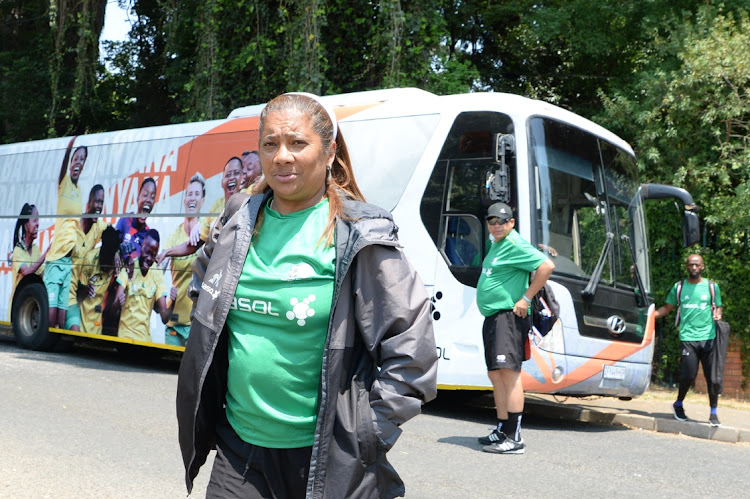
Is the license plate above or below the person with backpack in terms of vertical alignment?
below

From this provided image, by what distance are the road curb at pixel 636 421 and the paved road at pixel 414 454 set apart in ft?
0.56

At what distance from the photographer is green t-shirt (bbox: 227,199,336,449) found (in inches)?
108

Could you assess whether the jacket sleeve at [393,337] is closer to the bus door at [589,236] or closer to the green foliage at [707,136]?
the bus door at [589,236]

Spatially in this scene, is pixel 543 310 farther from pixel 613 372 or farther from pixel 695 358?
pixel 695 358

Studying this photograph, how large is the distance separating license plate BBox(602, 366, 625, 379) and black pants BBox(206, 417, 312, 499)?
7.43 meters

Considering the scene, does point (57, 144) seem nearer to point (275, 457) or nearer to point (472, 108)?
point (472, 108)

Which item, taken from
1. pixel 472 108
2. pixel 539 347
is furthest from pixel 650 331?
pixel 472 108

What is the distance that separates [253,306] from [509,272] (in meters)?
5.21

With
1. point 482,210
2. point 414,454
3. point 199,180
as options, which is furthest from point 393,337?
point 199,180

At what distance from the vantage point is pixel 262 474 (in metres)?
2.79

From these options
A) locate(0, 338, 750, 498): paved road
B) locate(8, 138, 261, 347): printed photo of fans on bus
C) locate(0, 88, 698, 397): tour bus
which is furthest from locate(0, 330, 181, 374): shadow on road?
locate(0, 338, 750, 498): paved road

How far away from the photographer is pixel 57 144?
557 inches

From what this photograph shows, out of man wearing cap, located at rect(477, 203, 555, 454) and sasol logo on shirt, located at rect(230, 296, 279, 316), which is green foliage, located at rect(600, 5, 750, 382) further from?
sasol logo on shirt, located at rect(230, 296, 279, 316)

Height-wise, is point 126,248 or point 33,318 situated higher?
point 126,248
